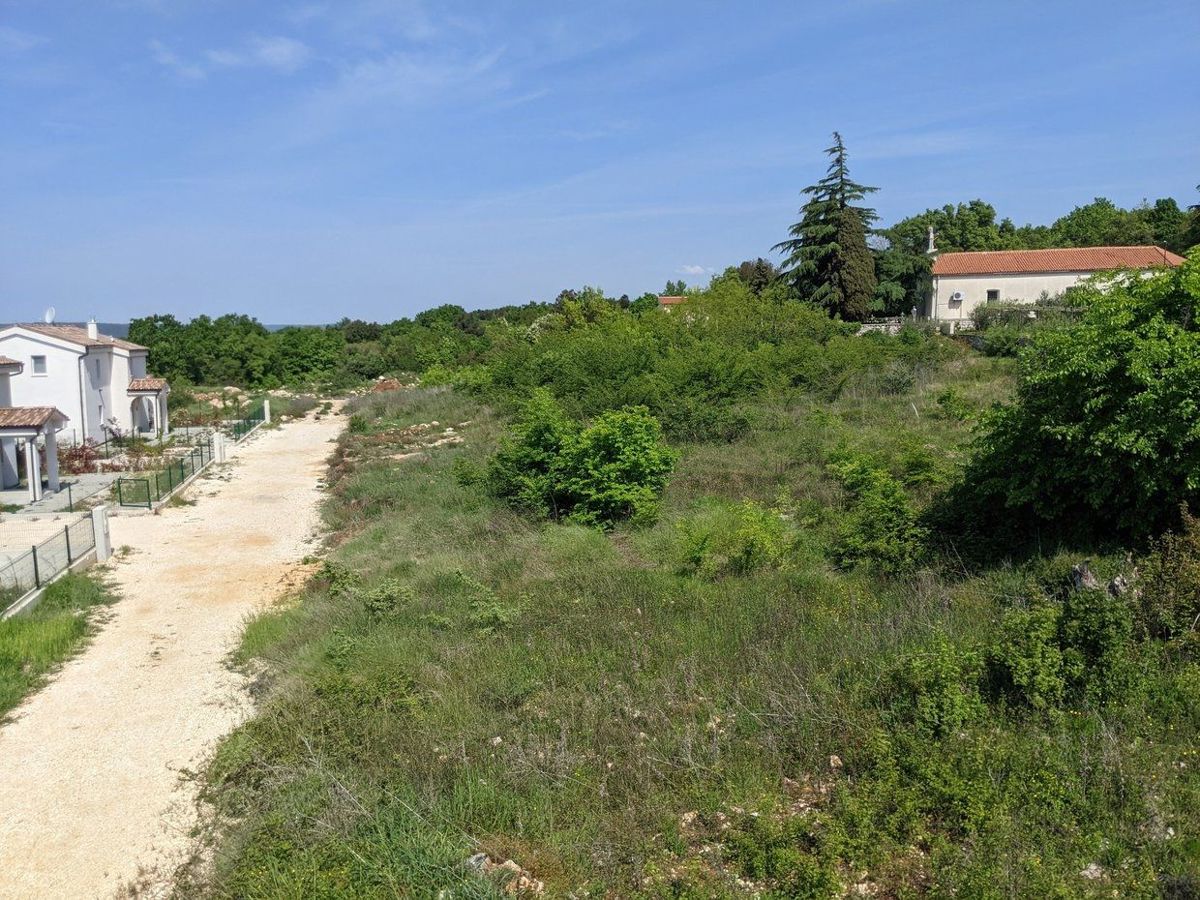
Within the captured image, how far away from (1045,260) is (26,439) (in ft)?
157

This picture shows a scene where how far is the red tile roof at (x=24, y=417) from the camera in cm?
2231

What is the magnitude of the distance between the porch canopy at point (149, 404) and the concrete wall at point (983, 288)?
38421 mm

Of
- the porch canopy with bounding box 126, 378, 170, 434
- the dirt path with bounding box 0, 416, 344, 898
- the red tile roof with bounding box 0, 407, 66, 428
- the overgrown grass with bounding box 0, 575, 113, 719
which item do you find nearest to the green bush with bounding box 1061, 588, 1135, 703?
the dirt path with bounding box 0, 416, 344, 898

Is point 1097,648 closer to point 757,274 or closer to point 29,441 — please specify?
point 29,441

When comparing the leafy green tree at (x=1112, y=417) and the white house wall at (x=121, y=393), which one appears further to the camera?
the white house wall at (x=121, y=393)

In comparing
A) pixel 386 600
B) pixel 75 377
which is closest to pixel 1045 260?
pixel 75 377

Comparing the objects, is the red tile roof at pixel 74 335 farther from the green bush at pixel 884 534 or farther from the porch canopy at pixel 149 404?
the green bush at pixel 884 534

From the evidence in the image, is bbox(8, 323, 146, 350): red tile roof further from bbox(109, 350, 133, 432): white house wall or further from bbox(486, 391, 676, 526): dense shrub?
Answer: bbox(486, 391, 676, 526): dense shrub

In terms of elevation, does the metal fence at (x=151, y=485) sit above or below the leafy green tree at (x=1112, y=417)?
below

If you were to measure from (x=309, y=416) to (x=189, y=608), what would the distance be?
32.6m

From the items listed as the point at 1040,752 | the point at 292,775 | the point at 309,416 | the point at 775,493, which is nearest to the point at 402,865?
the point at 292,775

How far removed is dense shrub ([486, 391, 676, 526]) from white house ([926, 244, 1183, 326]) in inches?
1408

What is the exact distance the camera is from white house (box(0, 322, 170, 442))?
30.0m

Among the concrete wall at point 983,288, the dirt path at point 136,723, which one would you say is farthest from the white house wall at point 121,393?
the concrete wall at point 983,288
